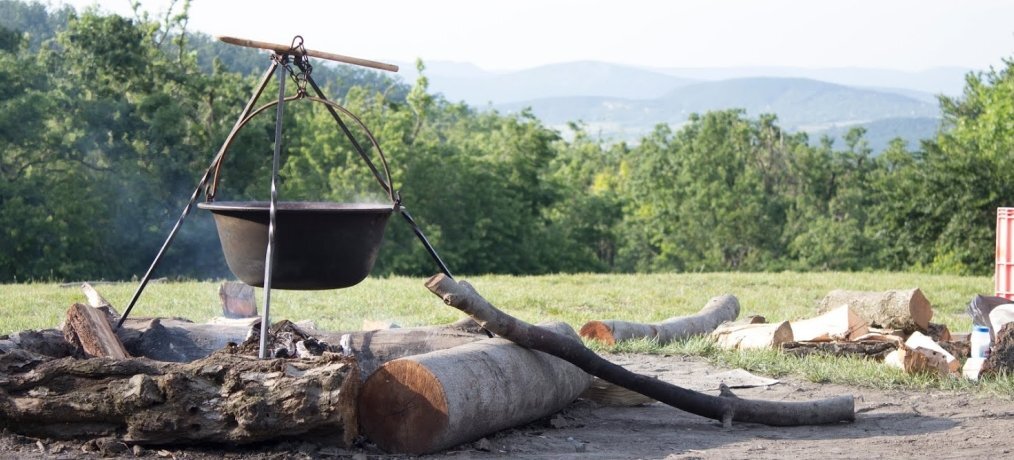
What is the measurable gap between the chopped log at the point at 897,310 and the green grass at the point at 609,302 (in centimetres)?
97

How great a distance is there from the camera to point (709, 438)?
16.4 ft

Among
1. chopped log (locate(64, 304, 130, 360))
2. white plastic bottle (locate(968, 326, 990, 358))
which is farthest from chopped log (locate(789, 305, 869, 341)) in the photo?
chopped log (locate(64, 304, 130, 360))

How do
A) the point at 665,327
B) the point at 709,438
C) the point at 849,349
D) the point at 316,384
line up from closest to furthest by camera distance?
the point at 316,384 → the point at 709,438 → the point at 849,349 → the point at 665,327

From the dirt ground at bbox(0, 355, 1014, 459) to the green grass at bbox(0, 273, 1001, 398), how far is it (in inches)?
22.7

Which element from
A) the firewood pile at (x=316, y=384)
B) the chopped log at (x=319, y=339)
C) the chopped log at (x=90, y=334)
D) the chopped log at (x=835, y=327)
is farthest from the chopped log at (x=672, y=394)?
the chopped log at (x=835, y=327)

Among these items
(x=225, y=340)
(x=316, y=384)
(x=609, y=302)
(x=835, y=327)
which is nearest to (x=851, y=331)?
(x=835, y=327)

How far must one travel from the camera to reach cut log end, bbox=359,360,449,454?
443 cm

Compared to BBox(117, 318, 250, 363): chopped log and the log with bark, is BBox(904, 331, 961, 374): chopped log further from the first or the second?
BBox(117, 318, 250, 363): chopped log

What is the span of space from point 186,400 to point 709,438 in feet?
8.09

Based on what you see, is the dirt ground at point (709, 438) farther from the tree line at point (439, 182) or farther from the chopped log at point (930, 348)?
the tree line at point (439, 182)

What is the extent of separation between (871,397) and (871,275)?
10.3m

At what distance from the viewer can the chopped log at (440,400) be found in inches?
175

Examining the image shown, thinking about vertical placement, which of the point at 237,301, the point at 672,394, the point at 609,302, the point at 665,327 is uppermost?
the point at 237,301

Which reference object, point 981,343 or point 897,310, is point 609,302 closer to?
point 897,310
